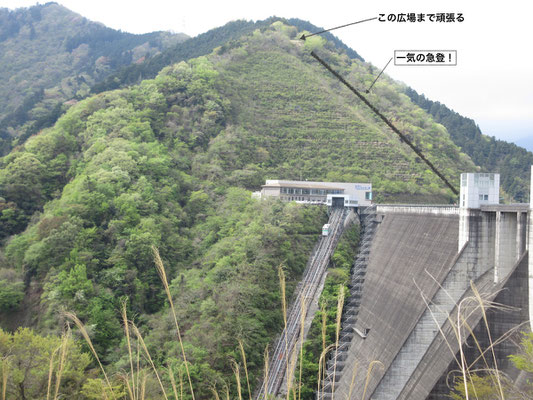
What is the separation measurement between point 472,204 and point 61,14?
13383 cm

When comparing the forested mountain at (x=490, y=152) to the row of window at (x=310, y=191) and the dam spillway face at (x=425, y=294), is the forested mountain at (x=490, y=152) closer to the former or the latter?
the row of window at (x=310, y=191)

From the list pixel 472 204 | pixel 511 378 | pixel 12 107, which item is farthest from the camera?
pixel 12 107

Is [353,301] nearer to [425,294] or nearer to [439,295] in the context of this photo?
[425,294]

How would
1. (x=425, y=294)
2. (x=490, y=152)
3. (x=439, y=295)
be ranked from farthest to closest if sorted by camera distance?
(x=490, y=152), (x=425, y=294), (x=439, y=295)

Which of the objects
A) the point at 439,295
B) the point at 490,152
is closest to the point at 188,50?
the point at 490,152

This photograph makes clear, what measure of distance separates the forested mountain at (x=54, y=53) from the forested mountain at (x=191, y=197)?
33.3m

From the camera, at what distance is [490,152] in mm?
72812

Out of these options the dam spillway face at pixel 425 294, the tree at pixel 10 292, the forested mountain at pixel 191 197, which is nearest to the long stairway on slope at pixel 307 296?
the forested mountain at pixel 191 197

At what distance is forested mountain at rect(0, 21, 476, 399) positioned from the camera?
2530 centimetres

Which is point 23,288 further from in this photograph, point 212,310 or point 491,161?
point 491,161

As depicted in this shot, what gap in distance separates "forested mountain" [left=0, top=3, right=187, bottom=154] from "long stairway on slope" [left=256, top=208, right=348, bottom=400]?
53.7 m

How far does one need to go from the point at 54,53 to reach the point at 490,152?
95771mm

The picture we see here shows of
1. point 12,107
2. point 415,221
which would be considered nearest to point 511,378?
point 415,221

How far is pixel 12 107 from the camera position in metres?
81.1
